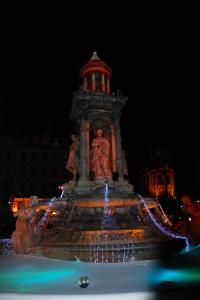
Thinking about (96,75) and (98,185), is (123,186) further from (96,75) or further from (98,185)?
(96,75)

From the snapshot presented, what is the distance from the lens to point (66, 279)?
27.8ft

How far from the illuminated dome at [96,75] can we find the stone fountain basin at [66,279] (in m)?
15.8

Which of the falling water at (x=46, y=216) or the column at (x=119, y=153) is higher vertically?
the column at (x=119, y=153)

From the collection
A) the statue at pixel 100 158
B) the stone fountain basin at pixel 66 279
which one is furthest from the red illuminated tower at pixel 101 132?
the stone fountain basin at pixel 66 279

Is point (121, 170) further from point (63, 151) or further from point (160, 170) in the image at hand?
point (160, 170)

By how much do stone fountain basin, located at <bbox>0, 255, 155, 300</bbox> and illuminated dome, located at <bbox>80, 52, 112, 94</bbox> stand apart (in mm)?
15818

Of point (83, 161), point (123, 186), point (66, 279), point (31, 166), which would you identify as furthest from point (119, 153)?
point (31, 166)

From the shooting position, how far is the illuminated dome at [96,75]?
25.4 meters

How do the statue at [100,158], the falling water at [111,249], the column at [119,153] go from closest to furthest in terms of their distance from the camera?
1. the falling water at [111,249]
2. the statue at [100,158]
3. the column at [119,153]

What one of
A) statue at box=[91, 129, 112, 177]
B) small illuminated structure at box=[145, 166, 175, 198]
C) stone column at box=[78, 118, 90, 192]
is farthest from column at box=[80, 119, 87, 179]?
small illuminated structure at box=[145, 166, 175, 198]

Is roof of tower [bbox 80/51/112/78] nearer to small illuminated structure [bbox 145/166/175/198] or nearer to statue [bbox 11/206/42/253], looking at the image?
statue [bbox 11/206/42/253]

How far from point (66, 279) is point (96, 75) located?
19.8 meters

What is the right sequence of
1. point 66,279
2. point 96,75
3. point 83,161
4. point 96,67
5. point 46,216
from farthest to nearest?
point 96,75, point 96,67, point 83,161, point 46,216, point 66,279

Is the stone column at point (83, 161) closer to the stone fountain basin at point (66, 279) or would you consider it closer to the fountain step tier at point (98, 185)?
the fountain step tier at point (98, 185)
